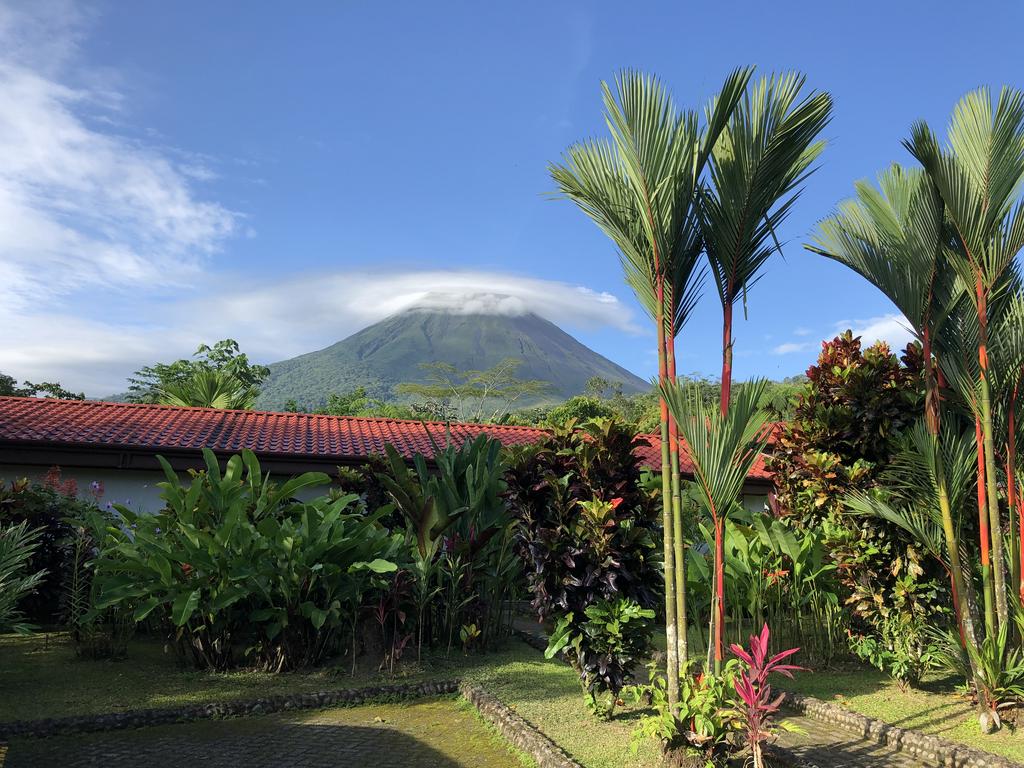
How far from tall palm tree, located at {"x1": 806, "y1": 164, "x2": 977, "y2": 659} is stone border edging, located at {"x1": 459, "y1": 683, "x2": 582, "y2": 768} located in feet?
10.1

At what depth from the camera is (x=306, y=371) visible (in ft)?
509

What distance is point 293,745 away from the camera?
470 cm

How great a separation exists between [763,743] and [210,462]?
18.2ft

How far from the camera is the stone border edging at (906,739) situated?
13.7 feet

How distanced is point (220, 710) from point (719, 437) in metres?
4.11

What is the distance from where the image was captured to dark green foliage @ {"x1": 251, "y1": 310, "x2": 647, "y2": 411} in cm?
14550

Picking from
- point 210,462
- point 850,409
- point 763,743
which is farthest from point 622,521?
point 210,462

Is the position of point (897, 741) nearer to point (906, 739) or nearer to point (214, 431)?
point (906, 739)

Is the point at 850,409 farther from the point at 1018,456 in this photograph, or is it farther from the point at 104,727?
the point at 104,727

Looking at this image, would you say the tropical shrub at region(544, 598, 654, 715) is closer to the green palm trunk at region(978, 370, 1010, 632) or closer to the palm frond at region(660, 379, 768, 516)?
the palm frond at region(660, 379, 768, 516)

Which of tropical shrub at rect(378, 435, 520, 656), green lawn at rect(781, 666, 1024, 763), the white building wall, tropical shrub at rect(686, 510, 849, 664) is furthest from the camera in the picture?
the white building wall

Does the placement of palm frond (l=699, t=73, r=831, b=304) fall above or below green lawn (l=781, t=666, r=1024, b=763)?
above

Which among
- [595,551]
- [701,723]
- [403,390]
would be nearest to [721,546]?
[701,723]

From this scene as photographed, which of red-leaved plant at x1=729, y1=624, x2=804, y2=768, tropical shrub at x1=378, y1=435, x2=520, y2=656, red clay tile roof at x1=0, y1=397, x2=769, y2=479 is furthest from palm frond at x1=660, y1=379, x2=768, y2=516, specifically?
red clay tile roof at x1=0, y1=397, x2=769, y2=479
